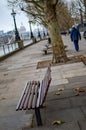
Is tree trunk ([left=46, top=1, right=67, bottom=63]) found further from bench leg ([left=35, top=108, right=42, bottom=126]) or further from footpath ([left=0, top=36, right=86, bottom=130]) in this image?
bench leg ([left=35, top=108, right=42, bottom=126])

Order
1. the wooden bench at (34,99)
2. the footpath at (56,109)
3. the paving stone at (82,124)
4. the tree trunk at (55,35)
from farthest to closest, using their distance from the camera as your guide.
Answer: the tree trunk at (55,35)
the footpath at (56,109)
the wooden bench at (34,99)
the paving stone at (82,124)

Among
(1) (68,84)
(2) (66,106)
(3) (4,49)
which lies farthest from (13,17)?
(2) (66,106)

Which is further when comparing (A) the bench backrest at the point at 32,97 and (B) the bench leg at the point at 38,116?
(B) the bench leg at the point at 38,116

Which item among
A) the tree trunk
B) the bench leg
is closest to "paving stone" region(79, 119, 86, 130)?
the bench leg

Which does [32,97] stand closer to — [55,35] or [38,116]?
[38,116]

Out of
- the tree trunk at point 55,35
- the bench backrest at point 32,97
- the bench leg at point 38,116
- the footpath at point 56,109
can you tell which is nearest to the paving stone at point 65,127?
the footpath at point 56,109

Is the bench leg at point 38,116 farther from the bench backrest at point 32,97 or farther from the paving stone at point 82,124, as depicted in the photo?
the paving stone at point 82,124

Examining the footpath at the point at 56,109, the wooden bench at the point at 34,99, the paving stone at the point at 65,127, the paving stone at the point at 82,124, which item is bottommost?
the footpath at the point at 56,109

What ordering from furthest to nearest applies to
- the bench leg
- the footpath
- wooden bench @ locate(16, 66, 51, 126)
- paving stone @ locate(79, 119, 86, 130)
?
the footpath
the bench leg
wooden bench @ locate(16, 66, 51, 126)
paving stone @ locate(79, 119, 86, 130)

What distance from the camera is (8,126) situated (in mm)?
6844

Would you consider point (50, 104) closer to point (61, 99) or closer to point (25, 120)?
point (61, 99)

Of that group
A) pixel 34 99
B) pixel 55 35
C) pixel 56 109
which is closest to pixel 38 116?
pixel 34 99

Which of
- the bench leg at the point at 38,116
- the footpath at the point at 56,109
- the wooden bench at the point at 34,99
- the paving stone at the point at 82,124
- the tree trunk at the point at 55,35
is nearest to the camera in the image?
the paving stone at the point at 82,124

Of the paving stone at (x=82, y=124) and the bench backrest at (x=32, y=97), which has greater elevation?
the bench backrest at (x=32, y=97)
